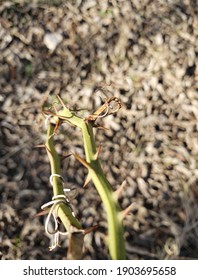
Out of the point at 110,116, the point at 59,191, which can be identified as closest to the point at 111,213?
the point at 59,191

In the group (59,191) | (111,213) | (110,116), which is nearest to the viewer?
(111,213)

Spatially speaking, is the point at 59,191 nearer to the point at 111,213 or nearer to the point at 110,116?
the point at 111,213

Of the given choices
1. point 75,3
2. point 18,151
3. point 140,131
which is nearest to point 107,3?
point 75,3

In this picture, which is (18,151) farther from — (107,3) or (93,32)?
(107,3)

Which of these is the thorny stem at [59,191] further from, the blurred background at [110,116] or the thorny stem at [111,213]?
the blurred background at [110,116]

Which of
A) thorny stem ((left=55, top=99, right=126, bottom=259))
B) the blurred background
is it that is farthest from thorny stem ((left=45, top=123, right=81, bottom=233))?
the blurred background

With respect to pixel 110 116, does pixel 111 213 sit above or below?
below

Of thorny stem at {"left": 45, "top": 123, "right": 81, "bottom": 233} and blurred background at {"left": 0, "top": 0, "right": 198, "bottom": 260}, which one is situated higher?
blurred background at {"left": 0, "top": 0, "right": 198, "bottom": 260}

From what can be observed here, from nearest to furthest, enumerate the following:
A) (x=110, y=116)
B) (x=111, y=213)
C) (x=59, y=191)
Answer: (x=111, y=213), (x=59, y=191), (x=110, y=116)

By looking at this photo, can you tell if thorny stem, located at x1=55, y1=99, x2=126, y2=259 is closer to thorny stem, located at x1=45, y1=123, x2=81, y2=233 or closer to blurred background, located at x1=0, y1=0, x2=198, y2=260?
thorny stem, located at x1=45, y1=123, x2=81, y2=233
